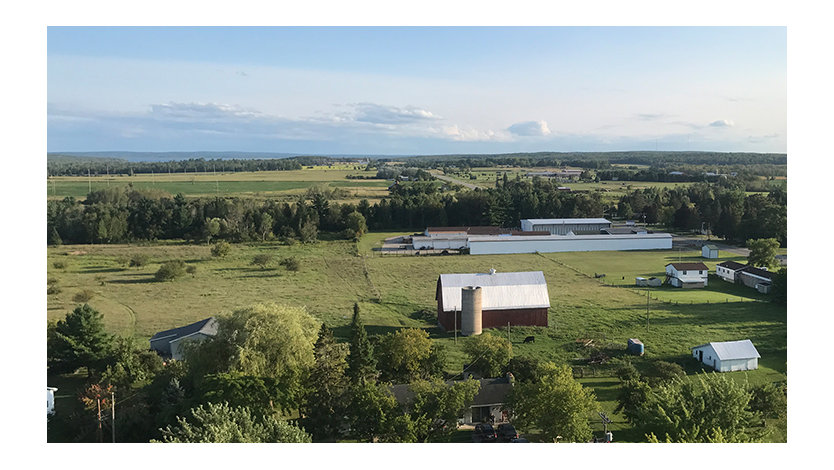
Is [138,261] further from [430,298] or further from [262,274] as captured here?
[430,298]

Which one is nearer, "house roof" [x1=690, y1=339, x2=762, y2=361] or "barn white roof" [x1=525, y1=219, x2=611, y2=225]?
"house roof" [x1=690, y1=339, x2=762, y2=361]

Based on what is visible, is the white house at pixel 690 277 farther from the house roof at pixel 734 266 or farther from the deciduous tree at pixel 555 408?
the deciduous tree at pixel 555 408

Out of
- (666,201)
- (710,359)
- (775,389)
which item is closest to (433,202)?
(666,201)

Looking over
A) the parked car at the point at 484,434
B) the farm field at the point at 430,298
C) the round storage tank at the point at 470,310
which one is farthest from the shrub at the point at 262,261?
the parked car at the point at 484,434

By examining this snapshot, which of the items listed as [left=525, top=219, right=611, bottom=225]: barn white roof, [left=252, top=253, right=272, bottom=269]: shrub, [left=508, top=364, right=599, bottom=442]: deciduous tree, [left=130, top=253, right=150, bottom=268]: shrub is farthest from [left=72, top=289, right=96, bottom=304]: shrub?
[left=525, top=219, right=611, bottom=225]: barn white roof

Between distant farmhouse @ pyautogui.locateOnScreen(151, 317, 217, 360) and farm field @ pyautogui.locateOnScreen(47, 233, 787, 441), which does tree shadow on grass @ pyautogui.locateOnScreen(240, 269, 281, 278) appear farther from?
distant farmhouse @ pyautogui.locateOnScreen(151, 317, 217, 360)

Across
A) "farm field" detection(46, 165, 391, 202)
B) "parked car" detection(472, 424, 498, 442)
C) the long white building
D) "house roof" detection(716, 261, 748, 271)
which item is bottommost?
"parked car" detection(472, 424, 498, 442)

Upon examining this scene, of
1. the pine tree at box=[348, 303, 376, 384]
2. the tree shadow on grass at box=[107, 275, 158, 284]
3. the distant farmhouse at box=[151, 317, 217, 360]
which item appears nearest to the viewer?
the pine tree at box=[348, 303, 376, 384]

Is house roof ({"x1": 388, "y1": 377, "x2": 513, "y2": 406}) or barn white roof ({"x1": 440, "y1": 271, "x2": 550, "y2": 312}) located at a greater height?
barn white roof ({"x1": 440, "y1": 271, "x2": 550, "y2": 312})
